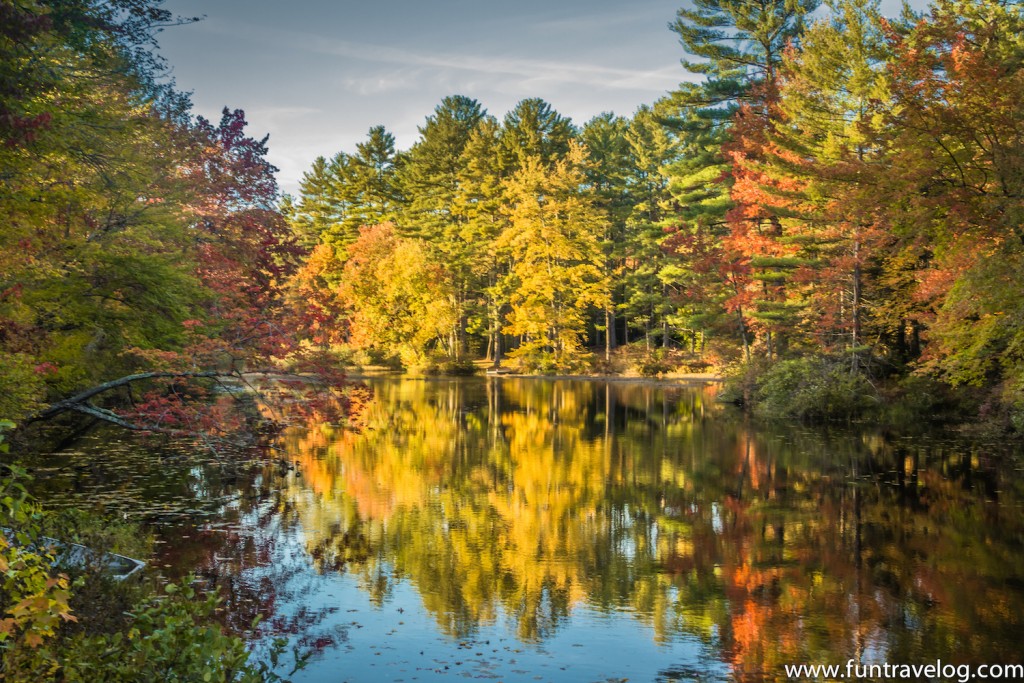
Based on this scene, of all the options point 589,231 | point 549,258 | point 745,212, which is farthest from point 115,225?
point 589,231

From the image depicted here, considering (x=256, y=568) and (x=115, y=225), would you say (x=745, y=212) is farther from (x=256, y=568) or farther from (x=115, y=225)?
(x=256, y=568)

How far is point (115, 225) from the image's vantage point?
17.0 m

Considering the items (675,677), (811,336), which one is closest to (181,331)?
(675,677)

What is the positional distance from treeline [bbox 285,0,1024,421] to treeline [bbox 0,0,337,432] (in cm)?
386

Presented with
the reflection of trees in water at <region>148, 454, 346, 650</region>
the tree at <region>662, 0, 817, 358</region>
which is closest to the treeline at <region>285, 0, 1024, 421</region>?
the tree at <region>662, 0, 817, 358</region>

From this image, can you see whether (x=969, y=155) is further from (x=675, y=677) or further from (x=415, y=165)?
(x=415, y=165)

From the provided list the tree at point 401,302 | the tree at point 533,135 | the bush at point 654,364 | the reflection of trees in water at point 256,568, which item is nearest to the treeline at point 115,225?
the reflection of trees in water at point 256,568

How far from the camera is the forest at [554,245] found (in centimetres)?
1295

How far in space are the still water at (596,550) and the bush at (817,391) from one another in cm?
445

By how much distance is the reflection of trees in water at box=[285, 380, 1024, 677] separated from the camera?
28.8 feet

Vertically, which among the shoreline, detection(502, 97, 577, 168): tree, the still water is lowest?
the still water

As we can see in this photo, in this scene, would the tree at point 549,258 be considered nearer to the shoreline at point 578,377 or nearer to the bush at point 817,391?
the shoreline at point 578,377

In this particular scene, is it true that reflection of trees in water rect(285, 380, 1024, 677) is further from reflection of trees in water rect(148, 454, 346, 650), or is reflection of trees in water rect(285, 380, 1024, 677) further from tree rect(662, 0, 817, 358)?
tree rect(662, 0, 817, 358)

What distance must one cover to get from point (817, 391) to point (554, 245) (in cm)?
2603
